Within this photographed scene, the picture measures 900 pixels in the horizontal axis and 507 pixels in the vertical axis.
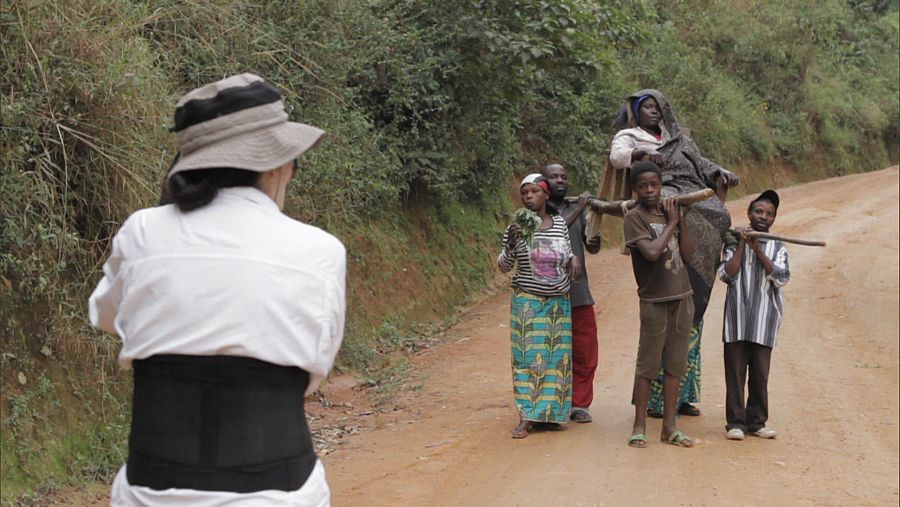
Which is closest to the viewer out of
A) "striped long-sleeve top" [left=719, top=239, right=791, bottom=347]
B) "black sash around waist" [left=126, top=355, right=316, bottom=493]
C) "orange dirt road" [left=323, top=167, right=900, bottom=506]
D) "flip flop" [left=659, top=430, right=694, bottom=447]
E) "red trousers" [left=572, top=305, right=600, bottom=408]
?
"black sash around waist" [left=126, top=355, right=316, bottom=493]

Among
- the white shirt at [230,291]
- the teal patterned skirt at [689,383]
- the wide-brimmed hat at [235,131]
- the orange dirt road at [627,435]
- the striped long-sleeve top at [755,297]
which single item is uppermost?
the wide-brimmed hat at [235,131]

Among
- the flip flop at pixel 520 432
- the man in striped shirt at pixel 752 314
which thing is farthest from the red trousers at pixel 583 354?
the man in striped shirt at pixel 752 314

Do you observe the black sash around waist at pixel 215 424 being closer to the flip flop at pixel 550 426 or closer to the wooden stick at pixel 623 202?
the wooden stick at pixel 623 202

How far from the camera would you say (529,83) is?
13.5 metres

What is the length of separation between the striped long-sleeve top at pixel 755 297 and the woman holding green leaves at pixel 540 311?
1.05 metres

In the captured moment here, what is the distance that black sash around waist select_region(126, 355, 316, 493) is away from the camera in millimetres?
2307

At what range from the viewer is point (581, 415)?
7.71 meters

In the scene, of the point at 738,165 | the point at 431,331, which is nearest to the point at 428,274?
the point at 431,331

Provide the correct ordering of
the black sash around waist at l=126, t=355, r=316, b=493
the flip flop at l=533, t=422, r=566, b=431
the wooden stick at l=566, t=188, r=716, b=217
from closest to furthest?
the black sash around waist at l=126, t=355, r=316, b=493
the wooden stick at l=566, t=188, r=716, b=217
the flip flop at l=533, t=422, r=566, b=431

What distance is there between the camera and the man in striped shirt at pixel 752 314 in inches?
279

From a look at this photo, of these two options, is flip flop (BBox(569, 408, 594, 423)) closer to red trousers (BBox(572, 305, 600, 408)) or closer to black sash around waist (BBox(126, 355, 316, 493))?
red trousers (BBox(572, 305, 600, 408))

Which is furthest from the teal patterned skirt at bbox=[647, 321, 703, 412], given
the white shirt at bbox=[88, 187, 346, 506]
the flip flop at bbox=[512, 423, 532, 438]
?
the white shirt at bbox=[88, 187, 346, 506]

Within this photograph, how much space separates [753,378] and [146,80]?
4.50m

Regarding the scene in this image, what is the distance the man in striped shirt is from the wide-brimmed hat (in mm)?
5154
